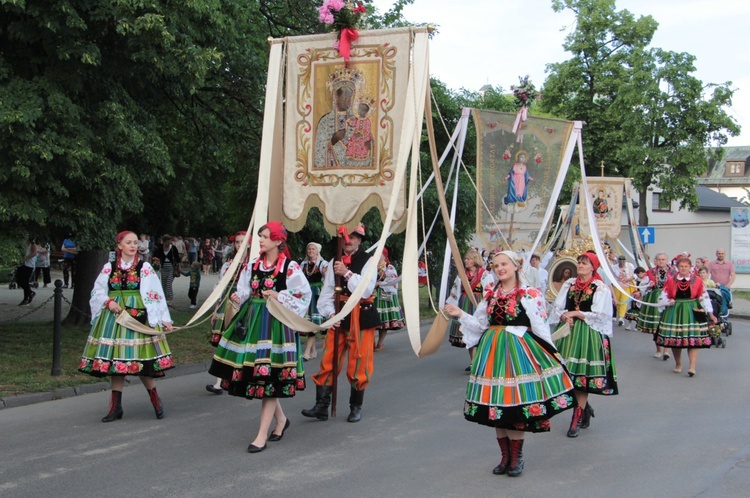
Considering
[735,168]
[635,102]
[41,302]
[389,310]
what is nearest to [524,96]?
[389,310]

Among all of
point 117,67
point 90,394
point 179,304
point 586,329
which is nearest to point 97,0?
point 117,67

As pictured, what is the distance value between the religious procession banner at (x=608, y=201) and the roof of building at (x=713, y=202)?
37248 mm

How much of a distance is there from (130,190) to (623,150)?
101 ft

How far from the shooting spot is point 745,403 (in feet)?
29.6

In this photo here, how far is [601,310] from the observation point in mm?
7480

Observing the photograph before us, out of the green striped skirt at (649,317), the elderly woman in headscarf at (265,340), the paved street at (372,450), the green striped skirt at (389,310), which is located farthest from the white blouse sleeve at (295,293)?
the green striped skirt at (649,317)

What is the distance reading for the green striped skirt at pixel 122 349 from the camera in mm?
7375

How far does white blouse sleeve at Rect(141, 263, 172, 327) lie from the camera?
7562 mm

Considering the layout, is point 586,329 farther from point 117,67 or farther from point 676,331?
point 117,67

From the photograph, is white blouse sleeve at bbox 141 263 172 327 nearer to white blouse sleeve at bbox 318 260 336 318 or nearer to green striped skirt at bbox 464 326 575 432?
white blouse sleeve at bbox 318 260 336 318

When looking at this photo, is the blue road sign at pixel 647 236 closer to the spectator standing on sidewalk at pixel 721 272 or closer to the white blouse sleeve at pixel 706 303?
the spectator standing on sidewalk at pixel 721 272

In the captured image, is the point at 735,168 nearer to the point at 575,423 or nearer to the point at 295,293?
the point at 575,423

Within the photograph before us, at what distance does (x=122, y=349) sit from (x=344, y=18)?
3826mm

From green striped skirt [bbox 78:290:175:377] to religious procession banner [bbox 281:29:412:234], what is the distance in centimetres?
176
